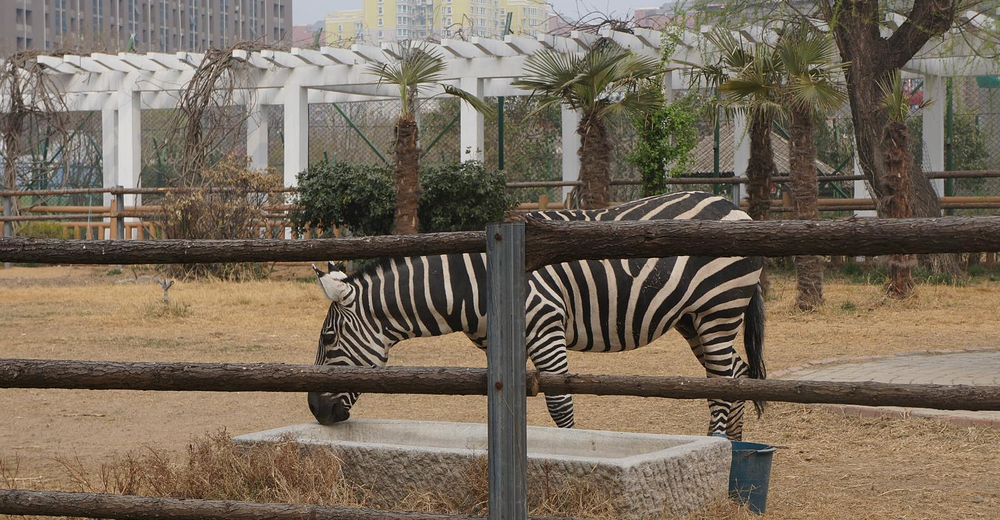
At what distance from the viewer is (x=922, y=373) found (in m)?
7.74

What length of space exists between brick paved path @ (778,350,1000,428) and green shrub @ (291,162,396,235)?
26.4ft

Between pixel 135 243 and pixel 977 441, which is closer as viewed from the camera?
pixel 135 243

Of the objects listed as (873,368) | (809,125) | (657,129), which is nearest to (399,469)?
(873,368)

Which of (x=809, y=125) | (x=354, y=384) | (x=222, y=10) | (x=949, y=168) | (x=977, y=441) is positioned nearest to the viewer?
(x=354, y=384)

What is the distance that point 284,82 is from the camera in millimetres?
19781

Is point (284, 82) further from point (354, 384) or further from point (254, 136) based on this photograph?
point (354, 384)

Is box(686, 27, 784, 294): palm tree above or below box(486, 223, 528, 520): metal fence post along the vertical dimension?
above

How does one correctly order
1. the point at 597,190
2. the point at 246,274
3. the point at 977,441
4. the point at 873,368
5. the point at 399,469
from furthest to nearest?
the point at 246,274 → the point at 597,190 → the point at 873,368 → the point at 977,441 → the point at 399,469

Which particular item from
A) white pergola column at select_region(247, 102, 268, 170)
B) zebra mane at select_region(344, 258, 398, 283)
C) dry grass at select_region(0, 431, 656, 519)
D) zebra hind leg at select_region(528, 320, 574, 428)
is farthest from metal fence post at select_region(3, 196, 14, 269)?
zebra hind leg at select_region(528, 320, 574, 428)

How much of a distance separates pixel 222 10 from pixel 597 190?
106883 mm

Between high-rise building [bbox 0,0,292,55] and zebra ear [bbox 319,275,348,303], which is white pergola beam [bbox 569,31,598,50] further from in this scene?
high-rise building [bbox 0,0,292,55]

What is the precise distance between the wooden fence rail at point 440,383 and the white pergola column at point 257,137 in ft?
56.1

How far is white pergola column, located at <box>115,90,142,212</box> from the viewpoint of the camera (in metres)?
21.2

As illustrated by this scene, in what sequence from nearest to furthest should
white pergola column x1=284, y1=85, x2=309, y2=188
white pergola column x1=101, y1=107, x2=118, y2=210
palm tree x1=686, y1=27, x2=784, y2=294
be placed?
palm tree x1=686, y1=27, x2=784, y2=294 < white pergola column x1=284, y1=85, x2=309, y2=188 < white pergola column x1=101, y1=107, x2=118, y2=210
